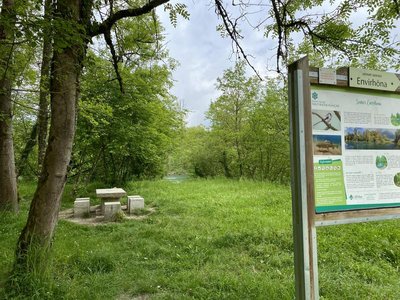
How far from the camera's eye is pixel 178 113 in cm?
1414

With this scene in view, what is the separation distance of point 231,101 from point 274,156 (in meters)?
3.74

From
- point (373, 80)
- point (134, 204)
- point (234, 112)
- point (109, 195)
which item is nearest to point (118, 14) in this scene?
point (373, 80)

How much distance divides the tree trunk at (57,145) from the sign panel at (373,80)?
2.32m

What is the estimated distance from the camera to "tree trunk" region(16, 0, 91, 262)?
108 inches

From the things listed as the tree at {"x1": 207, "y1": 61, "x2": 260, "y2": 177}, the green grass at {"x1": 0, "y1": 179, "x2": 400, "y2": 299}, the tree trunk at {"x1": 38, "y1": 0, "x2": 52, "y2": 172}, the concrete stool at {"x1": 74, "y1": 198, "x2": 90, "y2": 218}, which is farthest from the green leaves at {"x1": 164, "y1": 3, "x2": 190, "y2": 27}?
the tree at {"x1": 207, "y1": 61, "x2": 260, "y2": 177}

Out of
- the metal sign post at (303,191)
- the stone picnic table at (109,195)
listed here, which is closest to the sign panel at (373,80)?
the metal sign post at (303,191)

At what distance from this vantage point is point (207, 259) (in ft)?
11.6

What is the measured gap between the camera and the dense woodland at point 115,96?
2781 mm

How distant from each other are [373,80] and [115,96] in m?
7.57

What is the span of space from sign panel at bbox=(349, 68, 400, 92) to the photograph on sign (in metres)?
0.05

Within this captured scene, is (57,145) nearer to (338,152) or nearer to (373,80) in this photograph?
(338,152)

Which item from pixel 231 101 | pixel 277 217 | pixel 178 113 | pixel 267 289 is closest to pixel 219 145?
pixel 231 101

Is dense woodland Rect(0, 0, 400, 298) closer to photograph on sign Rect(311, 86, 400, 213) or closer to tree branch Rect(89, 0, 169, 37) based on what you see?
tree branch Rect(89, 0, 169, 37)

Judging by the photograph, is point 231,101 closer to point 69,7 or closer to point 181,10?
point 181,10
